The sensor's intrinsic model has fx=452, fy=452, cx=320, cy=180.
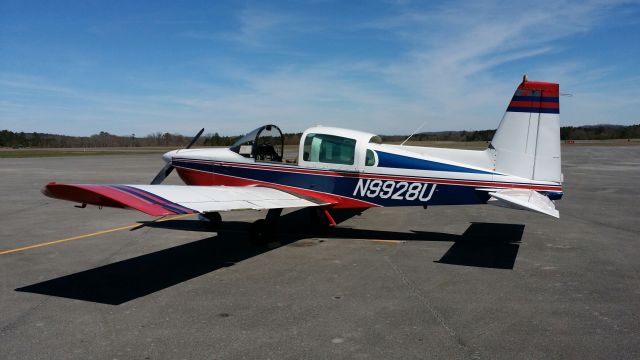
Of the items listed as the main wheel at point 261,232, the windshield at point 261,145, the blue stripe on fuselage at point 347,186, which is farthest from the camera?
the windshield at point 261,145

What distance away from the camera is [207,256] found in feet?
24.6

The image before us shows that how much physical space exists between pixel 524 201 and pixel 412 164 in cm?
206

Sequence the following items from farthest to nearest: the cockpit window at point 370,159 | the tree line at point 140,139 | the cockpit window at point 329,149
Result: the tree line at point 140,139 < the cockpit window at point 329,149 < the cockpit window at point 370,159

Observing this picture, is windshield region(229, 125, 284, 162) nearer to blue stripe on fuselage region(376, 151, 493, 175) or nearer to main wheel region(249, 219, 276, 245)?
A: main wheel region(249, 219, 276, 245)

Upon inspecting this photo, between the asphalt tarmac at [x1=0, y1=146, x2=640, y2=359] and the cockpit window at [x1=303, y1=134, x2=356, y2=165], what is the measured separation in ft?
5.10

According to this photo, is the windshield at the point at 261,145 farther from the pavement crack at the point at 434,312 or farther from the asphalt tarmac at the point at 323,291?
the pavement crack at the point at 434,312

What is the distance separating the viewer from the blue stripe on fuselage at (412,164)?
25.7ft

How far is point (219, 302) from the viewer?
17.5ft

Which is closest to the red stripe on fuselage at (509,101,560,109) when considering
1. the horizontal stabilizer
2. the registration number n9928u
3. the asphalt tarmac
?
the horizontal stabilizer

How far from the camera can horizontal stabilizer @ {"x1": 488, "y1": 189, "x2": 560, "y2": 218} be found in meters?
6.32

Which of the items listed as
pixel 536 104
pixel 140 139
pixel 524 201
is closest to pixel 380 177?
pixel 524 201

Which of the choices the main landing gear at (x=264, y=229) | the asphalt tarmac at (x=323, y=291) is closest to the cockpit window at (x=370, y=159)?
the asphalt tarmac at (x=323, y=291)

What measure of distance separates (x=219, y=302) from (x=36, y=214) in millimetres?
8856

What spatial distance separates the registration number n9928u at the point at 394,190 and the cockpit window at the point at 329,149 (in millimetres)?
530
